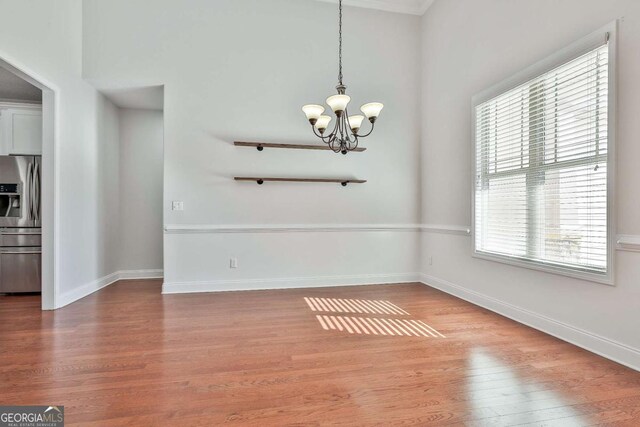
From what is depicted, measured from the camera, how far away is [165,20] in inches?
160

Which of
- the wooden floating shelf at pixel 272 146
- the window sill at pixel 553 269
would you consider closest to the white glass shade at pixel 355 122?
the wooden floating shelf at pixel 272 146

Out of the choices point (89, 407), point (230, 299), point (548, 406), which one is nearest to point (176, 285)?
point (230, 299)

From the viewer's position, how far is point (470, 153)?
3.72 meters

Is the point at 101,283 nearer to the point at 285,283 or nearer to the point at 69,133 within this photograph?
the point at 69,133

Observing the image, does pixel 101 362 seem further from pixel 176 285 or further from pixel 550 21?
pixel 550 21

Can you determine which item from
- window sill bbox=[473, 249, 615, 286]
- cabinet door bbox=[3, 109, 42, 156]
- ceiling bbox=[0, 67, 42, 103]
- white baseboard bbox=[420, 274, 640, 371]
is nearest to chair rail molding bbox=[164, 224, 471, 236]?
window sill bbox=[473, 249, 615, 286]

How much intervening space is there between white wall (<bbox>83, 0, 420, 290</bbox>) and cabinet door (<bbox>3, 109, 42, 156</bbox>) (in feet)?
3.67

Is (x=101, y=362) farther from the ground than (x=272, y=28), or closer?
closer

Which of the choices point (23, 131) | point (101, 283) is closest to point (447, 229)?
point (101, 283)

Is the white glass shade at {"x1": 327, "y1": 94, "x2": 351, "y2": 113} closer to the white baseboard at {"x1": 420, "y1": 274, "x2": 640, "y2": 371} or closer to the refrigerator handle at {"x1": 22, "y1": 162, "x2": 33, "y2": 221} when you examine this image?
the white baseboard at {"x1": 420, "y1": 274, "x2": 640, "y2": 371}

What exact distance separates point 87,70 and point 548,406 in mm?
5180

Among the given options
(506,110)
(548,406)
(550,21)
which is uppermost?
(550,21)

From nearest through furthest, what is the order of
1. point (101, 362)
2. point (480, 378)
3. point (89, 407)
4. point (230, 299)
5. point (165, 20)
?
point (89, 407), point (480, 378), point (101, 362), point (230, 299), point (165, 20)

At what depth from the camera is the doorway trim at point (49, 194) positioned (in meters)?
3.34
